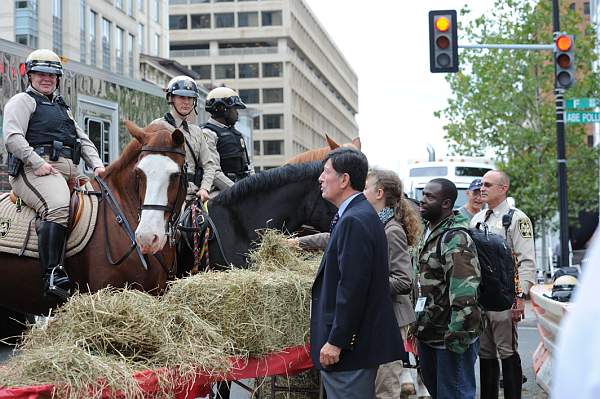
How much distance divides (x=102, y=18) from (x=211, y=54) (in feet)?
204

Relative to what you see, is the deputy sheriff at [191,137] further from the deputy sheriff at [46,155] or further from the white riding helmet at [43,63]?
the white riding helmet at [43,63]

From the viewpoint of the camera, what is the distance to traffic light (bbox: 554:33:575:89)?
17.6 m

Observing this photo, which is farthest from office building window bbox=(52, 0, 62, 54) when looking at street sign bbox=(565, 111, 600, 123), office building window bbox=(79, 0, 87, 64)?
street sign bbox=(565, 111, 600, 123)

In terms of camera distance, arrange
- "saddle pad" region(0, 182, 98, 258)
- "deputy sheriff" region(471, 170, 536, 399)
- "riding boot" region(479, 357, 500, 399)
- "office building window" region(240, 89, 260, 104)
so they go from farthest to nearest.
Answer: "office building window" region(240, 89, 260, 104) → "deputy sheriff" region(471, 170, 536, 399) → "riding boot" region(479, 357, 500, 399) → "saddle pad" region(0, 182, 98, 258)

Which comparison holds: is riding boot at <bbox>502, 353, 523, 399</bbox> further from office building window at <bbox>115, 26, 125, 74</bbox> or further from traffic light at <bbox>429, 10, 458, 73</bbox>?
office building window at <bbox>115, 26, 125, 74</bbox>

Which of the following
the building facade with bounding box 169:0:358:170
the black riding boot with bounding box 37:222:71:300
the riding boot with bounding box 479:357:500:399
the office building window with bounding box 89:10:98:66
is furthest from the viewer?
the building facade with bounding box 169:0:358:170

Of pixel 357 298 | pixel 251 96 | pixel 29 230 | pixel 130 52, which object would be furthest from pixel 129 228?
pixel 251 96

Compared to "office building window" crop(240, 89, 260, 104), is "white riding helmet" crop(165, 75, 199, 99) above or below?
below

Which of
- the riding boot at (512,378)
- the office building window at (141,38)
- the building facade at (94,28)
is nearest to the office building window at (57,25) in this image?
the building facade at (94,28)

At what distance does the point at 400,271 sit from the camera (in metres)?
6.25

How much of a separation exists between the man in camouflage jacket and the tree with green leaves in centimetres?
3634

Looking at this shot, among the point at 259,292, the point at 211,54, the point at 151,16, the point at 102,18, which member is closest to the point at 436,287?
the point at 259,292

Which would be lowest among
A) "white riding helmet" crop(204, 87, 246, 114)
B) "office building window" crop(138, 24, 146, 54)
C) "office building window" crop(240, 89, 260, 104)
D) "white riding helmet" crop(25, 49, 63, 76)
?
"white riding helmet" crop(204, 87, 246, 114)

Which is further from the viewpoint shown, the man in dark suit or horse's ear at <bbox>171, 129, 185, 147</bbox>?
horse's ear at <bbox>171, 129, 185, 147</bbox>
